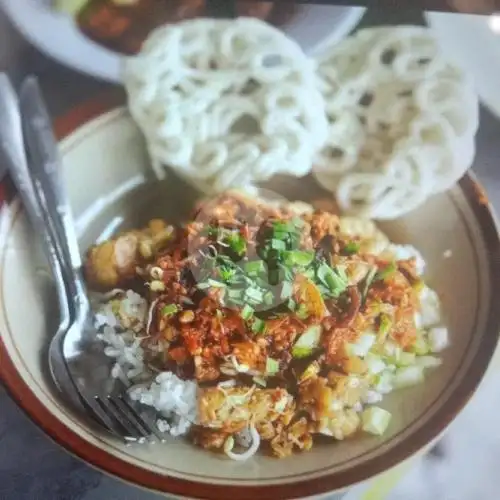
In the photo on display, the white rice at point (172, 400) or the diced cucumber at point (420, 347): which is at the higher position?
the white rice at point (172, 400)

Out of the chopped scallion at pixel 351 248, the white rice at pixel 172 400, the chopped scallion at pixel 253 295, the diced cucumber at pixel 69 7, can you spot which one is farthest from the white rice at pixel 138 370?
the diced cucumber at pixel 69 7

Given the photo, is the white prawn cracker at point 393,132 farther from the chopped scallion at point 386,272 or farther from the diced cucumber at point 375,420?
the diced cucumber at point 375,420

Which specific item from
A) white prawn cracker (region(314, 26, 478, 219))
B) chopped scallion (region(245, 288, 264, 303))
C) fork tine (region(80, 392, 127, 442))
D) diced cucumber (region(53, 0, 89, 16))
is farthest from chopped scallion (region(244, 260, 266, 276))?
diced cucumber (region(53, 0, 89, 16))

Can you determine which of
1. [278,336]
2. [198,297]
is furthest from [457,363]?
[198,297]

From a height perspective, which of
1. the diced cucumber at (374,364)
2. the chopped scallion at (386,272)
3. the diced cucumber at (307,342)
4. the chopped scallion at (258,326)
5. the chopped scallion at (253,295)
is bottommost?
the diced cucumber at (374,364)

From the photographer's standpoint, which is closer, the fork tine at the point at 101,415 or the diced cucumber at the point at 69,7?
the fork tine at the point at 101,415

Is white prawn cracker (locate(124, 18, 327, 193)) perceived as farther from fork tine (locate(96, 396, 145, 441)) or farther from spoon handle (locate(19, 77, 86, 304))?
fork tine (locate(96, 396, 145, 441))

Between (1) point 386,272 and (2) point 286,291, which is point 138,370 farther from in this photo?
(1) point 386,272

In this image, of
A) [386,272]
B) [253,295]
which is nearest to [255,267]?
[253,295]
